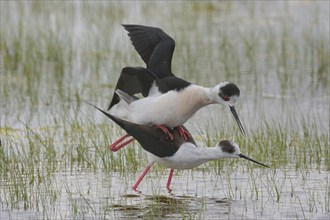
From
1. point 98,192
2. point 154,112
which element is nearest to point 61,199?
point 98,192

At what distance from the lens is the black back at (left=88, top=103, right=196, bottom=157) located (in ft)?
22.6

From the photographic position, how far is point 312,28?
1491cm

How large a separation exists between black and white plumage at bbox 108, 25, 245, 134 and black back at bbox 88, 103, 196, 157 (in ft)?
0.40

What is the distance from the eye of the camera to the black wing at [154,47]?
7.52 meters

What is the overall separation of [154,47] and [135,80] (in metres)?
0.67

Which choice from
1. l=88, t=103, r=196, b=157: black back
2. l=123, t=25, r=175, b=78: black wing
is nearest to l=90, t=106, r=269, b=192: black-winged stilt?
l=88, t=103, r=196, b=157: black back

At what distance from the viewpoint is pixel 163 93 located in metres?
7.09

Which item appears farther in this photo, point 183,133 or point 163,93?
point 183,133

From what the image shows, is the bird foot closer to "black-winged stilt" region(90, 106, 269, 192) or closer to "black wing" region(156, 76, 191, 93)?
"black-winged stilt" region(90, 106, 269, 192)

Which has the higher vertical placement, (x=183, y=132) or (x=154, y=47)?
(x=154, y=47)

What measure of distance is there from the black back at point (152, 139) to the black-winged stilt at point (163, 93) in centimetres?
9

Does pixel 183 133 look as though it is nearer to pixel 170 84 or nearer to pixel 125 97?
pixel 170 84

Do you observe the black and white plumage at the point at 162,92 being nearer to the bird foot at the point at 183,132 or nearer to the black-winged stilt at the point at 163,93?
the black-winged stilt at the point at 163,93

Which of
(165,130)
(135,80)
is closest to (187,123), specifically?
(135,80)
